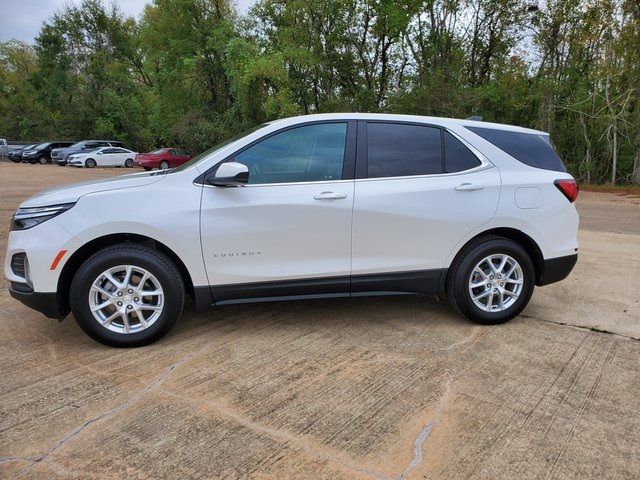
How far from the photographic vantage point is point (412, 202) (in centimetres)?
375

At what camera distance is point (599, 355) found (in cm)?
347

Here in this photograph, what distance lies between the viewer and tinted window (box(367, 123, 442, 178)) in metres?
3.80

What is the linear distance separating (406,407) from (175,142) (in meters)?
36.8

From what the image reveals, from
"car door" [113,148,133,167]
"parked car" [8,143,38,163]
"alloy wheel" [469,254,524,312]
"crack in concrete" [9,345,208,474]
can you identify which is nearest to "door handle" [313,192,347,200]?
"alloy wheel" [469,254,524,312]

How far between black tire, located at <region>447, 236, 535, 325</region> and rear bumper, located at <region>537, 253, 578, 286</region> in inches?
5.9

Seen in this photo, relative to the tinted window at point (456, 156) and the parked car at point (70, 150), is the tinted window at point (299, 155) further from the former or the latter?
the parked car at point (70, 150)

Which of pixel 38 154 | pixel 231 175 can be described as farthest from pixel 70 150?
pixel 231 175

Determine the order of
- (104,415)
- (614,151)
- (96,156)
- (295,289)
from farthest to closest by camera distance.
Result: 1. (96,156)
2. (614,151)
3. (295,289)
4. (104,415)

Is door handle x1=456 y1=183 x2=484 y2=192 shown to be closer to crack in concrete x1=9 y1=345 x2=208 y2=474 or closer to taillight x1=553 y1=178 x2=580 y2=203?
taillight x1=553 y1=178 x2=580 y2=203

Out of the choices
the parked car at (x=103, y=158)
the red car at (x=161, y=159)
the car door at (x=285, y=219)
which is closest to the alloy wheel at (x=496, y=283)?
the car door at (x=285, y=219)

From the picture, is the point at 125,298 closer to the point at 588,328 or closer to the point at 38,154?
the point at 588,328

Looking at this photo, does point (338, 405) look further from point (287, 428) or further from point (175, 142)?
point (175, 142)

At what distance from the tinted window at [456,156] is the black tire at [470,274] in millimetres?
623

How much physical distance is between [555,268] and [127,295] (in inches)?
138
